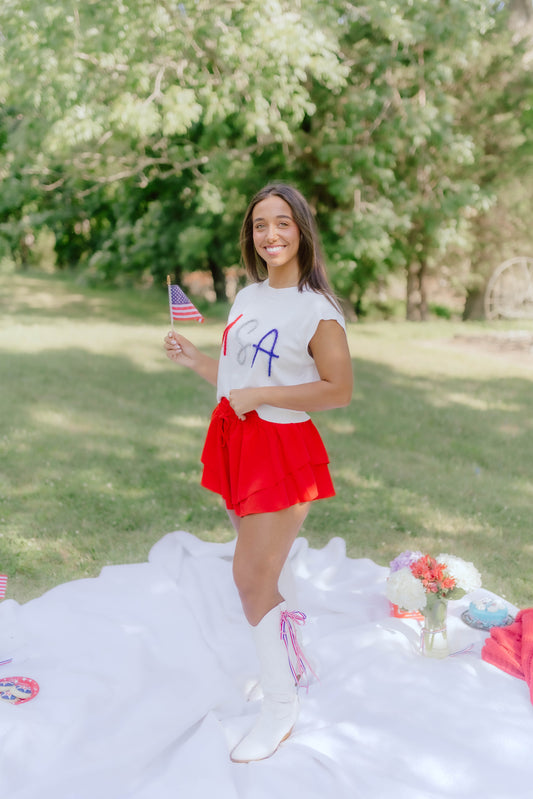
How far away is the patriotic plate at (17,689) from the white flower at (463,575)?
1.66m

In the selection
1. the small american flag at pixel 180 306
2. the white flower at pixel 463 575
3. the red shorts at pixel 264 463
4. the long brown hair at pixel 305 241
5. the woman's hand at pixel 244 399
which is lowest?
the white flower at pixel 463 575

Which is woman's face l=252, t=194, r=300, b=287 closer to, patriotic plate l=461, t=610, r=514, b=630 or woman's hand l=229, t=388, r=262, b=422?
woman's hand l=229, t=388, r=262, b=422

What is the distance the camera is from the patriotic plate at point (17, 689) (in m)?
2.64

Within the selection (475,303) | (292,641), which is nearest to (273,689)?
(292,641)

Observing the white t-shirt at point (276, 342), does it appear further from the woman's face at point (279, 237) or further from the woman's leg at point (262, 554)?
the woman's leg at point (262, 554)

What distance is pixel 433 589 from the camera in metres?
2.91

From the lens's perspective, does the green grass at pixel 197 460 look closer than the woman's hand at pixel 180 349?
No

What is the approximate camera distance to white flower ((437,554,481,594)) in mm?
2926

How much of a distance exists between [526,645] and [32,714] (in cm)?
186

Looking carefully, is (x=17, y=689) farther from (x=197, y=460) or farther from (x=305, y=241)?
(x=197, y=460)

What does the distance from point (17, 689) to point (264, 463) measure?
1297 mm

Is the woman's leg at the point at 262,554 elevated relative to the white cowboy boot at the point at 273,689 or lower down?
elevated

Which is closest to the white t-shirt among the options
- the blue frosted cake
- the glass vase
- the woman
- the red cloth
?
the woman

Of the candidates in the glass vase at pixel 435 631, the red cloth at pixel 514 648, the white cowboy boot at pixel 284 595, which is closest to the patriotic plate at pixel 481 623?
the red cloth at pixel 514 648
